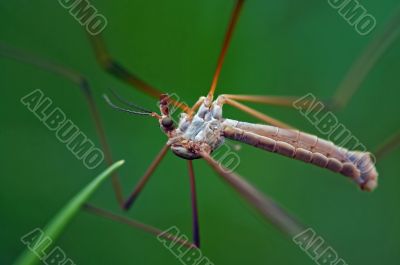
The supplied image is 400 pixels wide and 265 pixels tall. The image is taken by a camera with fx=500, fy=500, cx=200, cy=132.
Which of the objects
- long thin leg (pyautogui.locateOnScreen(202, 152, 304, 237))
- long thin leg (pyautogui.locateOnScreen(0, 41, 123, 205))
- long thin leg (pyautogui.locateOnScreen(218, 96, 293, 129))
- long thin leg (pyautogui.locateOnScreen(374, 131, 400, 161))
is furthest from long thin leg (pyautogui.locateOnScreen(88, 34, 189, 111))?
long thin leg (pyautogui.locateOnScreen(374, 131, 400, 161))

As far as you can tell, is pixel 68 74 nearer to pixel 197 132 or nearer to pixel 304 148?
pixel 197 132

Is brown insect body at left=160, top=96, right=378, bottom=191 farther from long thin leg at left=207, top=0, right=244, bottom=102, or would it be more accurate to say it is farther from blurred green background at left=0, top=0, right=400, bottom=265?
blurred green background at left=0, top=0, right=400, bottom=265

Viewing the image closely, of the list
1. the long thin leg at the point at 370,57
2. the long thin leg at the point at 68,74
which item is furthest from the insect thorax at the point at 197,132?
the long thin leg at the point at 370,57

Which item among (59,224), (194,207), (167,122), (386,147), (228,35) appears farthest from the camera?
(386,147)

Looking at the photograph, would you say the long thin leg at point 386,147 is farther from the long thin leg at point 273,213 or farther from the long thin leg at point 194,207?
the long thin leg at point 194,207

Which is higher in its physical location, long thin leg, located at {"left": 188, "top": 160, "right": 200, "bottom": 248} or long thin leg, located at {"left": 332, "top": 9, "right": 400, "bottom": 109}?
long thin leg, located at {"left": 332, "top": 9, "right": 400, "bottom": 109}

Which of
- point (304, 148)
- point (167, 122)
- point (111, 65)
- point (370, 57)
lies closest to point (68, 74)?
point (111, 65)

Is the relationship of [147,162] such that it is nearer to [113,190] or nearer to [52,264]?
[113,190]

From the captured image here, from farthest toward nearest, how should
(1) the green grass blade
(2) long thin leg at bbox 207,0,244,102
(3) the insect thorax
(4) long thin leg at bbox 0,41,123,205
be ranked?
1. (4) long thin leg at bbox 0,41,123,205
2. (3) the insect thorax
3. (2) long thin leg at bbox 207,0,244,102
4. (1) the green grass blade
